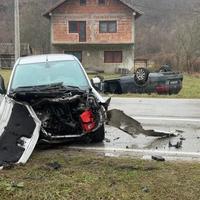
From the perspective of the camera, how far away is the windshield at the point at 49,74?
29.5 ft

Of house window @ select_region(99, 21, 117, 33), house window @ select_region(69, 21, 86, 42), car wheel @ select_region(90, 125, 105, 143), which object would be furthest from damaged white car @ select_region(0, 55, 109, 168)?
house window @ select_region(69, 21, 86, 42)

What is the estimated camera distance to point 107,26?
48.9 m

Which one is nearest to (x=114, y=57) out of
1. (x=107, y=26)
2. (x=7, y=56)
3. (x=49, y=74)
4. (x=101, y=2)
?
(x=107, y=26)

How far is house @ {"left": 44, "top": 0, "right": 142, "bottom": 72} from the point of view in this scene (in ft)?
158

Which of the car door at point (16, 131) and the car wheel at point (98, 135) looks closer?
the car door at point (16, 131)

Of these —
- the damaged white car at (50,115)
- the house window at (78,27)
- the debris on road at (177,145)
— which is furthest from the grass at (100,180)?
the house window at (78,27)

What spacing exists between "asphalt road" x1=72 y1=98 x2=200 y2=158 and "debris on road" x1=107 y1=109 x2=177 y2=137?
114mm

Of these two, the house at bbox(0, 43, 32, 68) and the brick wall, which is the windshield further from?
the house at bbox(0, 43, 32, 68)

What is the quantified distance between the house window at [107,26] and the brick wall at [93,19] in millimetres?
347

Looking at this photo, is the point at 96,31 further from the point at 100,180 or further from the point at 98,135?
the point at 100,180

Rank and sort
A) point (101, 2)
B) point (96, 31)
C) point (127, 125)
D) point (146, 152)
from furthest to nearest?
point (101, 2)
point (96, 31)
point (127, 125)
point (146, 152)

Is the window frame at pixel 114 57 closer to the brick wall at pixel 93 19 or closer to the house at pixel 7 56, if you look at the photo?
the brick wall at pixel 93 19

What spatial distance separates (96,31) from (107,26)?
4.23 ft

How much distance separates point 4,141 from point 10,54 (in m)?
48.9
